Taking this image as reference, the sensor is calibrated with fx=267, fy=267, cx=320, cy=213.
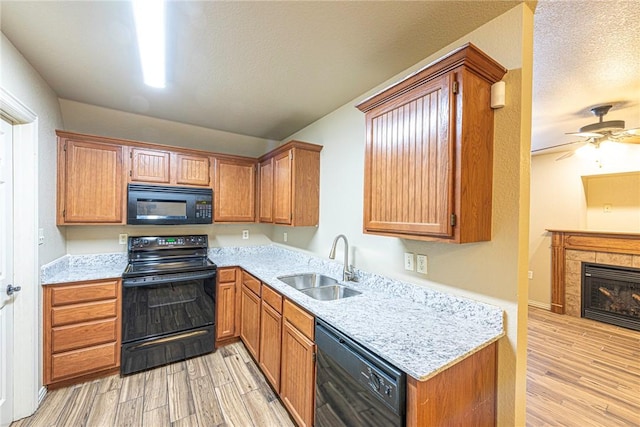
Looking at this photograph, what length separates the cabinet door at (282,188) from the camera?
2814 mm

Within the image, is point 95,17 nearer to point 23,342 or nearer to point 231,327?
point 23,342

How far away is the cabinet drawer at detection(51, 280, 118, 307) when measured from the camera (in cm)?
219

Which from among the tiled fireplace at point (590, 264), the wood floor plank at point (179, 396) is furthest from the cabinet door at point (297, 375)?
the tiled fireplace at point (590, 264)

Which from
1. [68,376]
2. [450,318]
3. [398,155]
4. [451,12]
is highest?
[451,12]

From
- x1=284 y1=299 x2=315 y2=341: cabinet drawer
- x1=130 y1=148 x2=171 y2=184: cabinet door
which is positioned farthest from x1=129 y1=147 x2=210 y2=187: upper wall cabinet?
x1=284 y1=299 x2=315 y2=341: cabinet drawer

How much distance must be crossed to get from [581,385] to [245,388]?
9.72 ft

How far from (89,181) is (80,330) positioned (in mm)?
1365

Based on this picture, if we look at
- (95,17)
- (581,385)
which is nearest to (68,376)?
(95,17)

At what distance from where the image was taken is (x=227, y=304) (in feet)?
9.62

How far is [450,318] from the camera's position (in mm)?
1521

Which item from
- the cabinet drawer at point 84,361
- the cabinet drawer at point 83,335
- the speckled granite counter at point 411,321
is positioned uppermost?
the speckled granite counter at point 411,321

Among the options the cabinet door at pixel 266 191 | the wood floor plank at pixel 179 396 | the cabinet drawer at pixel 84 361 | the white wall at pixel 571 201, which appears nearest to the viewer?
the wood floor plank at pixel 179 396

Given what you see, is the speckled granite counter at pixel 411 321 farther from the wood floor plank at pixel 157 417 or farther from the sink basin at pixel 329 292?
the wood floor plank at pixel 157 417

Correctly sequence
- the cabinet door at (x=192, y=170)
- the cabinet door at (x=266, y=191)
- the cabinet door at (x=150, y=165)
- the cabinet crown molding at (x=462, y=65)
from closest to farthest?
the cabinet crown molding at (x=462, y=65) < the cabinet door at (x=150, y=165) < the cabinet door at (x=192, y=170) < the cabinet door at (x=266, y=191)
